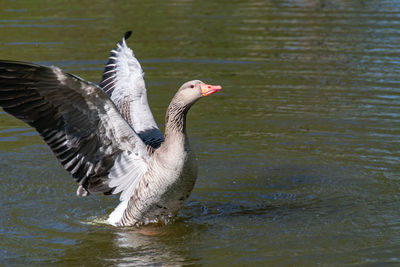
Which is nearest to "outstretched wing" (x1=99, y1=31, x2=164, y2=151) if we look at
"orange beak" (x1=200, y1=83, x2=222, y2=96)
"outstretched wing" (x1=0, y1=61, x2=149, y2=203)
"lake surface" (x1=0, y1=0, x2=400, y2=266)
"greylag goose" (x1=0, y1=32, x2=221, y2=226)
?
"greylag goose" (x1=0, y1=32, x2=221, y2=226)

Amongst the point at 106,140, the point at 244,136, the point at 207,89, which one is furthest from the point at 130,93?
the point at 244,136

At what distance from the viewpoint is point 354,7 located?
19.7 metres

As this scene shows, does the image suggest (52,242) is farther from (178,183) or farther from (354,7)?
(354,7)

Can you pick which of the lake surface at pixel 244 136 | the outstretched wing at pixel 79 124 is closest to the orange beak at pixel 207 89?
the outstretched wing at pixel 79 124

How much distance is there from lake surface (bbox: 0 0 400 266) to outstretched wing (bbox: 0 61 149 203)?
633 millimetres

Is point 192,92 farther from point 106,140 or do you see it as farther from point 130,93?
point 130,93

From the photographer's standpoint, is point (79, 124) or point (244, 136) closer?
point (79, 124)

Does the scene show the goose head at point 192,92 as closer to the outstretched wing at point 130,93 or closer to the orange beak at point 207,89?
the orange beak at point 207,89

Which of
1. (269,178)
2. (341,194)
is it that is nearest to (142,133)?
(269,178)

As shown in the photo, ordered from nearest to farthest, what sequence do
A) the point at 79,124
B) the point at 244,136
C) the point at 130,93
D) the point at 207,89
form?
1. the point at 207,89
2. the point at 79,124
3. the point at 130,93
4. the point at 244,136

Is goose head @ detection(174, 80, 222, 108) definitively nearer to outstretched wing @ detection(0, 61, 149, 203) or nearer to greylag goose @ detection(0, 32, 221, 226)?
greylag goose @ detection(0, 32, 221, 226)

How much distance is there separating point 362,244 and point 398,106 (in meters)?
5.34

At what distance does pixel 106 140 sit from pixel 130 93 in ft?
5.68

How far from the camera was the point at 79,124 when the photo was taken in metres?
8.02
